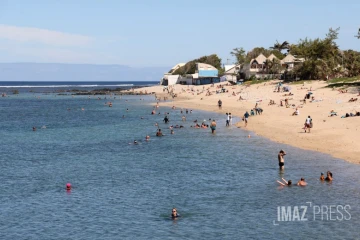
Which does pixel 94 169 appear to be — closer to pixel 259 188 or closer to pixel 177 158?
pixel 177 158

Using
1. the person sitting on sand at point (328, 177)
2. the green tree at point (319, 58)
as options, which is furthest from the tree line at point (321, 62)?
the person sitting on sand at point (328, 177)

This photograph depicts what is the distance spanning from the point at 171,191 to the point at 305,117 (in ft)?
108

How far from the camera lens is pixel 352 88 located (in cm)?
7694

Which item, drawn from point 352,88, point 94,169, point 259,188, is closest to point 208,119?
point 352,88

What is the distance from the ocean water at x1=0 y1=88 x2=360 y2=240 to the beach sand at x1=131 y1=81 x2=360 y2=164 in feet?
6.69

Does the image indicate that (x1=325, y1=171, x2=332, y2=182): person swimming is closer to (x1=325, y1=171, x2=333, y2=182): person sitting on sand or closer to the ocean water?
(x1=325, y1=171, x2=333, y2=182): person sitting on sand

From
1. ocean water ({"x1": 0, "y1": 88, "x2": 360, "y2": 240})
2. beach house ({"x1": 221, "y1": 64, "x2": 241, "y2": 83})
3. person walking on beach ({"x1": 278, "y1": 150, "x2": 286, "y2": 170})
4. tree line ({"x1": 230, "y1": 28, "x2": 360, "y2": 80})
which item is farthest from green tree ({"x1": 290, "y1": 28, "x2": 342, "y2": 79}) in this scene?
person walking on beach ({"x1": 278, "y1": 150, "x2": 286, "y2": 170})

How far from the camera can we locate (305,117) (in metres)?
60.1

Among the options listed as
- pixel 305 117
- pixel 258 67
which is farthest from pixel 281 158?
pixel 258 67

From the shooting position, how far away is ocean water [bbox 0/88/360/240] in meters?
24.3

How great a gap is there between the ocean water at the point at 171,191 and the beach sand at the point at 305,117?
204 centimetres

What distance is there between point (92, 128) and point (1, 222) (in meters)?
42.2

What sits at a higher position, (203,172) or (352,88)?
(352,88)

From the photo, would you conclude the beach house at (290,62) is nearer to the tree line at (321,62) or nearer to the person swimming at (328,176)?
the tree line at (321,62)
